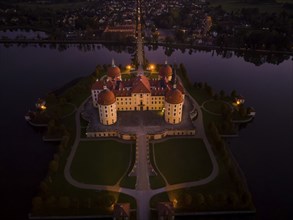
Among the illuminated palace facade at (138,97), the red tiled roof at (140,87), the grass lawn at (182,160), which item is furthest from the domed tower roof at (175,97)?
the grass lawn at (182,160)

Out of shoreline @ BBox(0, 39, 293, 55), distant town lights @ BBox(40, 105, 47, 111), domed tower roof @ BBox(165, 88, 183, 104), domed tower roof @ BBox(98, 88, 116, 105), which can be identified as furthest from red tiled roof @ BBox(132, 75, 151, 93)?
shoreline @ BBox(0, 39, 293, 55)

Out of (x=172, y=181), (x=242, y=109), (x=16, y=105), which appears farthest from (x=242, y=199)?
(x=16, y=105)

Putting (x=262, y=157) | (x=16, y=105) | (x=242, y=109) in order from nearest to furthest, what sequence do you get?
1. (x=262, y=157)
2. (x=242, y=109)
3. (x=16, y=105)

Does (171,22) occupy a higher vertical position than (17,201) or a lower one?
higher

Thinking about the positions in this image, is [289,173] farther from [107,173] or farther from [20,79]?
[20,79]

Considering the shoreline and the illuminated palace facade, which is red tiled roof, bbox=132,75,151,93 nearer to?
the illuminated palace facade

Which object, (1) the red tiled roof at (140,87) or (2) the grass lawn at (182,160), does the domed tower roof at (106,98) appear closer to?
(1) the red tiled roof at (140,87)
